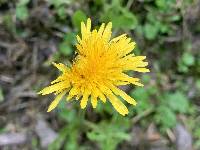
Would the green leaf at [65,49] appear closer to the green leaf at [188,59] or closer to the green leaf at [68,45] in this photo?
the green leaf at [68,45]

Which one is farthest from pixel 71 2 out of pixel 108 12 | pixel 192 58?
pixel 192 58

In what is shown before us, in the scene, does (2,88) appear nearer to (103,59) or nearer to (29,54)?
(29,54)

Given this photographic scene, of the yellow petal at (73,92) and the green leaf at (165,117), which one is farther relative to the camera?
the green leaf at (165,117)

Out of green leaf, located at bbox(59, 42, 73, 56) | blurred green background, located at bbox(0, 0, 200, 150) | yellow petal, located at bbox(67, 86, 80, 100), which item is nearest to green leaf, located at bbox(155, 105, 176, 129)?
blurred green background, located at bbox(0, 0, 200, 150)

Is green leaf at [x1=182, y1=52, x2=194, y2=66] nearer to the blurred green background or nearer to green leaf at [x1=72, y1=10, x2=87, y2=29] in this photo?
the blurred green background

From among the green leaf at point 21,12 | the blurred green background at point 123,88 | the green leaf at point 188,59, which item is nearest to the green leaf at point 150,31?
the blurred green background at point 123,88
